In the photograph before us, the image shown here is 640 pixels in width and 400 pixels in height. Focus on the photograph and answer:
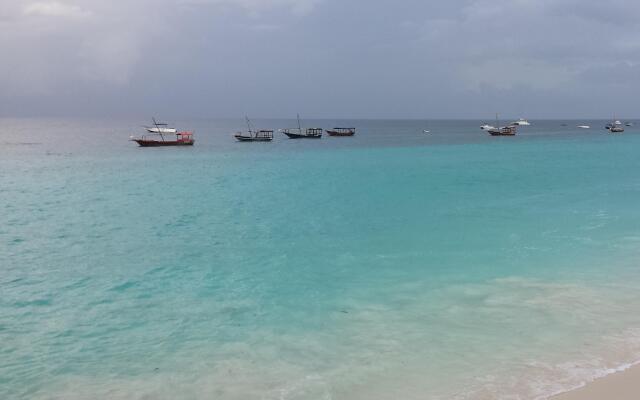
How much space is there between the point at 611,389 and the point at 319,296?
22.3 feet

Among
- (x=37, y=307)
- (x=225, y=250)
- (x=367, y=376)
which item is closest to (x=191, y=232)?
(x=225, y=250)

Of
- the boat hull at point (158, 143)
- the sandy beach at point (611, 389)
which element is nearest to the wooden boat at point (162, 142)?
the boat hull at point (158, 143)

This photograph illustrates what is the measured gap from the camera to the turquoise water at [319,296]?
841 cm

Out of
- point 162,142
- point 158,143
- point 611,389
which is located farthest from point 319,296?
point 162,142

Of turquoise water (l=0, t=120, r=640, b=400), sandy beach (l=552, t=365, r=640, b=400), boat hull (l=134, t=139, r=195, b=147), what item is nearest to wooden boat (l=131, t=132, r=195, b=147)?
boat hull (l=134, t=139, r=195, b=147)

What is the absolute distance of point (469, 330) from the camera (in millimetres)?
10102

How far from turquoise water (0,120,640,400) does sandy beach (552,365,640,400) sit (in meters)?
0.25

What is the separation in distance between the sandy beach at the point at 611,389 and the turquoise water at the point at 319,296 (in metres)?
0.25

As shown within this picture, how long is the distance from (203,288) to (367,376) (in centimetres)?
644

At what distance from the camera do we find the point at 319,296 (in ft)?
41.9

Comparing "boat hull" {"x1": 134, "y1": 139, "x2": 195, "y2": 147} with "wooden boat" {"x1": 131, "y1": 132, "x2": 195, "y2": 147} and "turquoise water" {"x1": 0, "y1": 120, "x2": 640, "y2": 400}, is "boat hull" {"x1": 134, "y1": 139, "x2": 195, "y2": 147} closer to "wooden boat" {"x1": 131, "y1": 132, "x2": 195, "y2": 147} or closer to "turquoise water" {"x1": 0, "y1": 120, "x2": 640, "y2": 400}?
"wooden boat" {"x1": 131, "y1": 132, "x2": 195, "y2": 147}

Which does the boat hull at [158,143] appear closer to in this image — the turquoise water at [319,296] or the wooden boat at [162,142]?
the wooden boat at [162,142]

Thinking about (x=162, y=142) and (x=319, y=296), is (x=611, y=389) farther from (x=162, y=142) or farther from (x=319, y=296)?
(x=162, y=142)

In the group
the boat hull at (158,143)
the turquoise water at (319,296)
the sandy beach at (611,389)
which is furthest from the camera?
the boat hull at (158,143)
